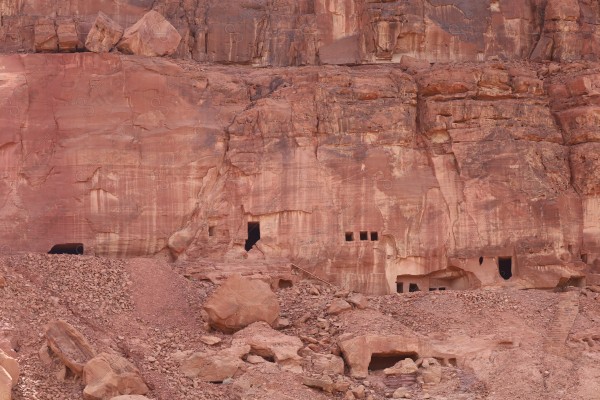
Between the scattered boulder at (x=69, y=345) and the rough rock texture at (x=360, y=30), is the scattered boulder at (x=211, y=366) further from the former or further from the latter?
the rough rock texture at (x=360, y=30)

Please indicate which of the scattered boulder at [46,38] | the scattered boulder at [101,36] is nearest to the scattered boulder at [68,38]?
the scattered boulder at [46,38]

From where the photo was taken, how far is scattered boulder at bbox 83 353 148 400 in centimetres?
2694

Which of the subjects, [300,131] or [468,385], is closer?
[468,385]

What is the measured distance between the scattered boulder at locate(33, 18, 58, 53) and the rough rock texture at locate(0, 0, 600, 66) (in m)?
2.65

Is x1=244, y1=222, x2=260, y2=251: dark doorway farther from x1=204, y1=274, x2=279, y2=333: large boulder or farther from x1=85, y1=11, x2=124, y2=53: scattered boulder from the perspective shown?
x1=85, y1=11, x2=124, y2=53: scattered boulder

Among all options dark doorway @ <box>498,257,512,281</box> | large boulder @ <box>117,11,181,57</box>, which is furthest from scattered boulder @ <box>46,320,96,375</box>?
dark doorway @ <box>498,257,512,281</box>

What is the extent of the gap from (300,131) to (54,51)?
8.81m

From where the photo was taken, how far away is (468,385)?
3070cm

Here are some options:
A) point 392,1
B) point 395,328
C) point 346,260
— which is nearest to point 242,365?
point 395,328

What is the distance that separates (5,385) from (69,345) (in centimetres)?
410

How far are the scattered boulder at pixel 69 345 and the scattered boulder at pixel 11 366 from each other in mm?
1766

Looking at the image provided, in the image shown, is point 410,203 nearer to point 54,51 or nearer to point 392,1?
point 392,1

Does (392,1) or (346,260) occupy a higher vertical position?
(392,1)

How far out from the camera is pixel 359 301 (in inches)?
1336
